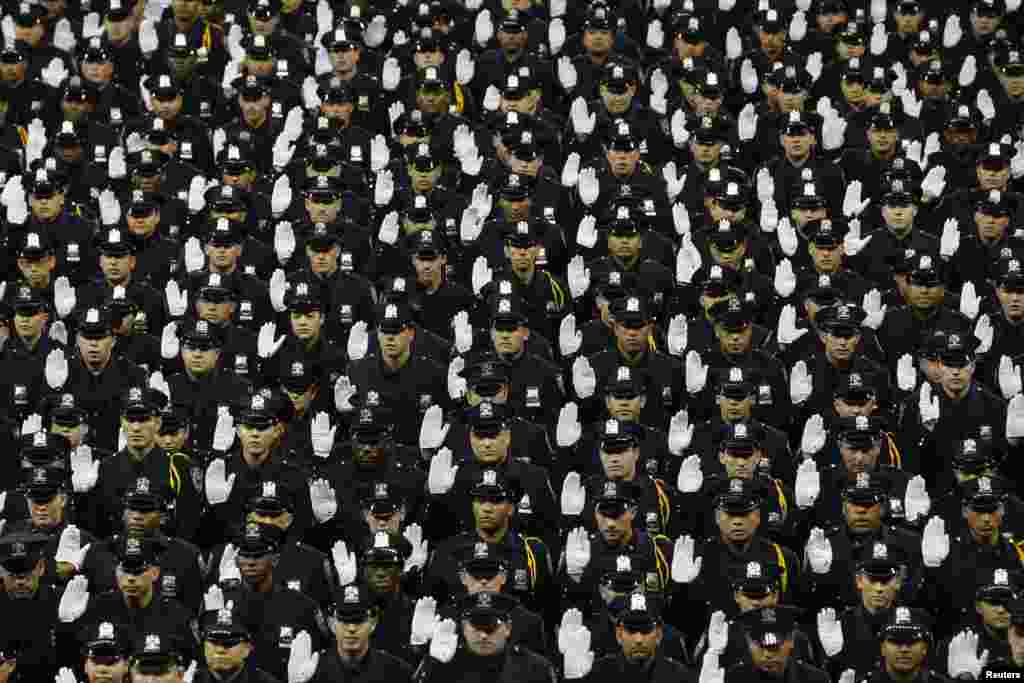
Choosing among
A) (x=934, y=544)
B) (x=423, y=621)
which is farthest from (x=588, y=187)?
(x=423, y=621)

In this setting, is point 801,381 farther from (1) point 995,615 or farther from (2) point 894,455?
(1) point 995,615

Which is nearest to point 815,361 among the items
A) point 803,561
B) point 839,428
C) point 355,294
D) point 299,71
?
point 839,428

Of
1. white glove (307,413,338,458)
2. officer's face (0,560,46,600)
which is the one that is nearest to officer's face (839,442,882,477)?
white glove (307,413,338,458)

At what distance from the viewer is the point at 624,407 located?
616 inches

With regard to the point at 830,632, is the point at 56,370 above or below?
above

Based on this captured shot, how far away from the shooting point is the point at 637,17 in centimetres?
2141

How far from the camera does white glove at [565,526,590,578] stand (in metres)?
14.3

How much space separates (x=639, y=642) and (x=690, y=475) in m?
1.94

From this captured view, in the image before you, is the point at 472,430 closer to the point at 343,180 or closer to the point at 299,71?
the point at 343,180

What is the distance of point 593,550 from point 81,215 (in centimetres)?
565

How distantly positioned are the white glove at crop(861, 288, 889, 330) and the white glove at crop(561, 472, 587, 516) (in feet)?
9.26

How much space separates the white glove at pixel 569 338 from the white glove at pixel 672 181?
2143mm

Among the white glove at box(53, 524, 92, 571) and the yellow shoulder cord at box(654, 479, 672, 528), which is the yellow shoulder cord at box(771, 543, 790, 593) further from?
the white glove at box(53, 524, 92, 571)

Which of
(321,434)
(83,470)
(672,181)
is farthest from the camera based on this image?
(672,181)
